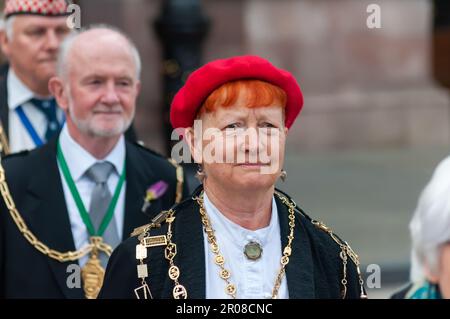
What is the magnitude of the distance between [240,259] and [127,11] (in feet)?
37.0

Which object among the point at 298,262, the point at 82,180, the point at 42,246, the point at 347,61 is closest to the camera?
the point at 298,262

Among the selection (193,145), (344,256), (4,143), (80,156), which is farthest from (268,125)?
(4,143)

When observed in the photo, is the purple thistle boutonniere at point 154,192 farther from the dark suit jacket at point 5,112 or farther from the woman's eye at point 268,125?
the woman's eye at point 268,125

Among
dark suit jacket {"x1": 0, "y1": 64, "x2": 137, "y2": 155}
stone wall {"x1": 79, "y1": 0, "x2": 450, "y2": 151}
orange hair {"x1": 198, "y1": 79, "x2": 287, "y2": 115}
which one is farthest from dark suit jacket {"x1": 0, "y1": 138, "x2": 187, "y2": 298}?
stone wall {"x1": 79, "y1": 0, "x2": 450, "y2": 151}

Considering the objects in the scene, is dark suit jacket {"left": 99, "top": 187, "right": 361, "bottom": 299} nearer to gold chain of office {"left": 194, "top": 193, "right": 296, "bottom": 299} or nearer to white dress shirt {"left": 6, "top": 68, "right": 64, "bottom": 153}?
gold chain of office {"left": 194, "top": 193, "right": 296, "bottom": 299}

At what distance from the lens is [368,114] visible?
1527 cm

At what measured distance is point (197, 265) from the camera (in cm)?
308

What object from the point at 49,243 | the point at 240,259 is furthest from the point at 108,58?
the point at 240,259

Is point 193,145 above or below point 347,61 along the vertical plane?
below

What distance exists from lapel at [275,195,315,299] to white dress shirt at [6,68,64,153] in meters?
2.60

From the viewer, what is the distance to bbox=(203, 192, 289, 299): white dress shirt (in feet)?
10.2

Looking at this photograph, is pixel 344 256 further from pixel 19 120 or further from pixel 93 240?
pixel 19 120

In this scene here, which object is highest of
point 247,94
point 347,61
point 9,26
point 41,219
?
point 9,26

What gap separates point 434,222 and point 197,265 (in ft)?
2.86
